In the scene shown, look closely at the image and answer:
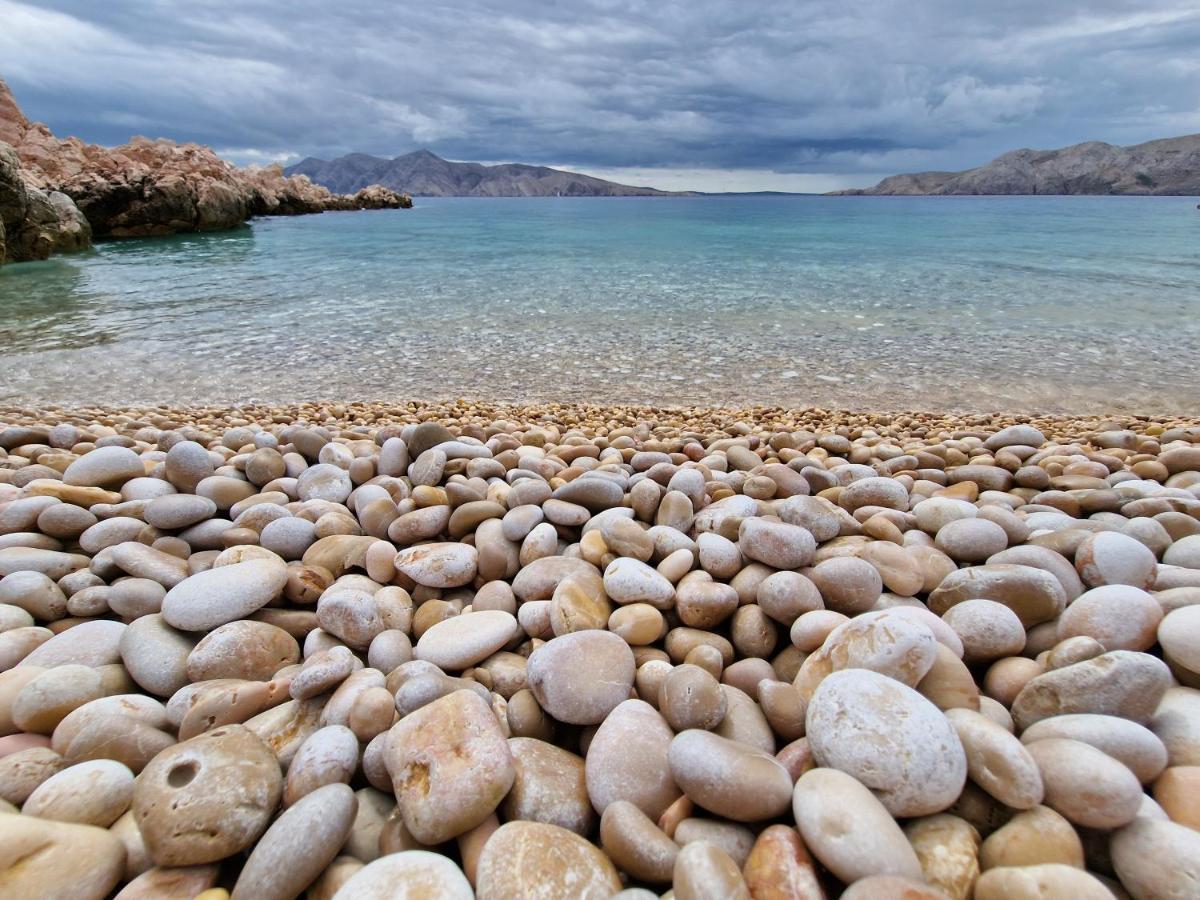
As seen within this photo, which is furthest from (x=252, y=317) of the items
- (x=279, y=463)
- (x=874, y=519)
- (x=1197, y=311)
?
(x=1197, y=311)

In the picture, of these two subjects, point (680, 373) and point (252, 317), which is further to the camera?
point (252, 317)

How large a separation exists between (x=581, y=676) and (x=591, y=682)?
0.03 meters

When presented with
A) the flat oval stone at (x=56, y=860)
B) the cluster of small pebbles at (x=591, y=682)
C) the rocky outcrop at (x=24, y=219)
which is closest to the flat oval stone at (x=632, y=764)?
the cluster of small pebbles at (x=591, y=682)

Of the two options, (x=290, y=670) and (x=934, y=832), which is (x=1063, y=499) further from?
(x=290, y=670)

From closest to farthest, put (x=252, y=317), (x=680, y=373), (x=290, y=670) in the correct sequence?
(x=290, y=670) → (x=680, y=373) → (x=252, y=317)

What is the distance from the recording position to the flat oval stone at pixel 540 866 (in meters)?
1.14

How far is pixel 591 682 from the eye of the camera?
162cm

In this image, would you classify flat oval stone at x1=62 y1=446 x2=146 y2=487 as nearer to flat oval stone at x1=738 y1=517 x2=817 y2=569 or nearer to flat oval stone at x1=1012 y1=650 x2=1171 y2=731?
flat oval stone at x1=738 y1=517 x2=817 y2=569

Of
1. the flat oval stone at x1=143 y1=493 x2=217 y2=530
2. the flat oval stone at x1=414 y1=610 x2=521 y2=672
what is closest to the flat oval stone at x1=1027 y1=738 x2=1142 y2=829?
the flat oval stone at x1=414 y1=610 x2=521 y2=672

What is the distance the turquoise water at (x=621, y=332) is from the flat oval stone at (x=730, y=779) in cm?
480

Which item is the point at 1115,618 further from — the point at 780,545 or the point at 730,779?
the point at 730,779

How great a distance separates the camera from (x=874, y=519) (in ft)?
7.49

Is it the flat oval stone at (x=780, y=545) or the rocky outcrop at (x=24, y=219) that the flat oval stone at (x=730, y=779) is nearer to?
the flat oval stone at (x=780, y=545)

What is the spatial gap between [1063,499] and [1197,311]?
35.1 feet
